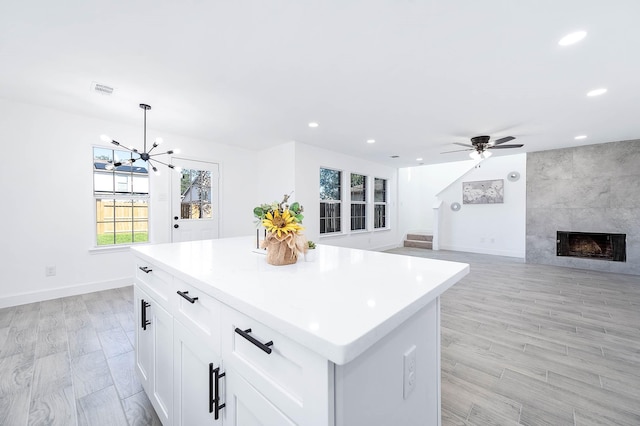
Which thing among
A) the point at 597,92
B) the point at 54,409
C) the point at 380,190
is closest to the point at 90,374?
the point at 54,409

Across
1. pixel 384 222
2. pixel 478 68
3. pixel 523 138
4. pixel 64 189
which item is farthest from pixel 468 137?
pixel 64 189

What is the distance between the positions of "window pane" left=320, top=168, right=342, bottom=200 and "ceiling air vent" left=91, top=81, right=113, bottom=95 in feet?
12.4

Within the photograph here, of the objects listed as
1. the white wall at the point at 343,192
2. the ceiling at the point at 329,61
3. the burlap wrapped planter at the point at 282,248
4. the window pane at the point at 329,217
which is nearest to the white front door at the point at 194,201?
the ceiling at the point at 329,61

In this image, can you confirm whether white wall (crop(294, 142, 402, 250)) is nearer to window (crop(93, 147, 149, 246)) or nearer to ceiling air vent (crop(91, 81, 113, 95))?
window (crop(93, 147, 149, 246))

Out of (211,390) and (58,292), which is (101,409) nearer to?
(211,390)

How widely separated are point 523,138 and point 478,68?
3149mm

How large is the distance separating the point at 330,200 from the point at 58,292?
4.66 m

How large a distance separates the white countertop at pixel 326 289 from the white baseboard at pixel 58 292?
124 inches

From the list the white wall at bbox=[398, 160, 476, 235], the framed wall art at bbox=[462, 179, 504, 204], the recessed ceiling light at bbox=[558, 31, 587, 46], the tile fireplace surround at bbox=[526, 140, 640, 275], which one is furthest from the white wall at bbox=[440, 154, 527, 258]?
the recessed ceiling light at bbox=[558, 31, 587, 46]

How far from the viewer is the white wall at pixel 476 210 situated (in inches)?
256

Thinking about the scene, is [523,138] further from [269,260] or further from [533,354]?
[269,260]

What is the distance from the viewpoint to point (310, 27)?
1.83 meters

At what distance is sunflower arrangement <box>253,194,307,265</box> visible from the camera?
48.1 inches

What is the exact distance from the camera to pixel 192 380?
1086mm
